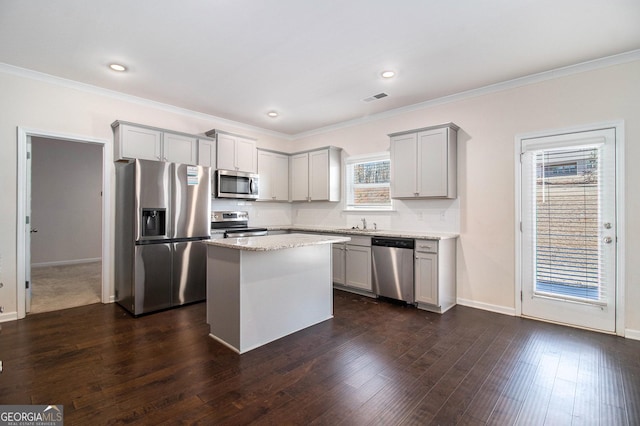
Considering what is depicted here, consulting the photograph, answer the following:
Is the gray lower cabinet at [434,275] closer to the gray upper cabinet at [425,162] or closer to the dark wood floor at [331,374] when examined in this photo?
the dark wood floor at [331,374]

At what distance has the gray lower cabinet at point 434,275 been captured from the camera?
371cm

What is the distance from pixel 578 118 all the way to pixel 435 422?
3344mm

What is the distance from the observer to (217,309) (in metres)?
2.93

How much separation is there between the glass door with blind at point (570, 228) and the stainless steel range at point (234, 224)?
12.1 ft

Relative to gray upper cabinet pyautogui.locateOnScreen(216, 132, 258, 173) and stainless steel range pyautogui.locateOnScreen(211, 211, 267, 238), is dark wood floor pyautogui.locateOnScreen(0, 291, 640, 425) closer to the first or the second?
stainless steel range pyautogui.locateOnScreen(211, 211, 267, 238)

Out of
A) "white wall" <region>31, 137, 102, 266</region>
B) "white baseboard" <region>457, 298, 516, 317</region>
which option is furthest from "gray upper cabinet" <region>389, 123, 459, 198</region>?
"white wall" <region>31, 137, 102, 266</region>

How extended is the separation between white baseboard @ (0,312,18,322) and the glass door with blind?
573cm

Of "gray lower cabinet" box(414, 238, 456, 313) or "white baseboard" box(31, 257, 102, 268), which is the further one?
"white baseboard" box(31, 257, 102, 268)

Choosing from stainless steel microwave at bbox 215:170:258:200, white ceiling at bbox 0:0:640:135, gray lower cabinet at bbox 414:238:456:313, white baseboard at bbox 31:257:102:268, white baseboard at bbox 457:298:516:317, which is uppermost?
white ceiling at bbox 0:0:640:135

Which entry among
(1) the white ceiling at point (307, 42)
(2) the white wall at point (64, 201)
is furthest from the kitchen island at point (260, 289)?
(2) the white wall at point (64, 201)

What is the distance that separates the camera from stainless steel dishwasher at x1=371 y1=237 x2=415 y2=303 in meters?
3.95

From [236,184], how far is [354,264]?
227 centimetres

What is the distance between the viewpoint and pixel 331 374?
2338mm

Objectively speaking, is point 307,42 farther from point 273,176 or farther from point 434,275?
point 273,176
